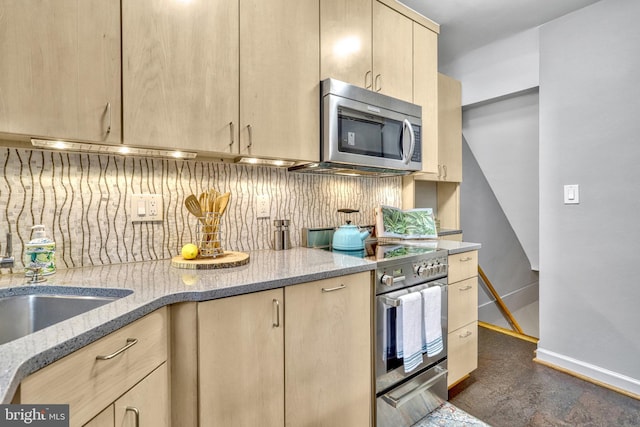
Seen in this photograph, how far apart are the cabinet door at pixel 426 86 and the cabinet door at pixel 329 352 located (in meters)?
1.29

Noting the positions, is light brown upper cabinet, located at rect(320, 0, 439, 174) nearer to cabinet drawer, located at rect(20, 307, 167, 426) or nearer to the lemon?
the lemon

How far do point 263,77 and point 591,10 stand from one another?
7.73ft

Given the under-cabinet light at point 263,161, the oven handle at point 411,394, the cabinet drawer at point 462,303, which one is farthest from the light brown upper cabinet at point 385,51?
the oven handle at point 411,394

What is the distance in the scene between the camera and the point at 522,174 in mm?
2854

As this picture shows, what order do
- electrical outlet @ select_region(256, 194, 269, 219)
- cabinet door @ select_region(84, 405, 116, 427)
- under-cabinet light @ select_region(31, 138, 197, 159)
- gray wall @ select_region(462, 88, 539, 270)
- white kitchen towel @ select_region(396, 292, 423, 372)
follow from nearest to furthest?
cabinet door @ select_region(84, 405, 116, 427), under-cabinet light @ select_region(31, 138, 197, 159), white kitchen towel @ select_region(396, 292, 423, 372), electrical outlet @ select_region(256, 194, 269, 219), gray wall @ select_region(462, 88, 539, 270)

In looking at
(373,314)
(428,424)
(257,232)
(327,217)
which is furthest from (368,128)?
(428,424)

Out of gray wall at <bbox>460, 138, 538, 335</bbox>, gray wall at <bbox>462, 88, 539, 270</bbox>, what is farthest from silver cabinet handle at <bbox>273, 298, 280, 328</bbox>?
gray wall at <bbox>460, 138, 538, 335</bbox>

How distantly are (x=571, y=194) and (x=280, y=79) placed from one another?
7.19 ft

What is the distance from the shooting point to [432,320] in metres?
1.66

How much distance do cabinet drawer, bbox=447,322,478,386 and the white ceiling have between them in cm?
223

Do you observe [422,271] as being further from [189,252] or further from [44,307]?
[44,307]

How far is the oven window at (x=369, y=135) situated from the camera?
5.55ft

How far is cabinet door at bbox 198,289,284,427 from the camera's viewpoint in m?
1.00

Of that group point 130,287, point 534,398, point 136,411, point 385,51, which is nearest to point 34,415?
point 136,411
